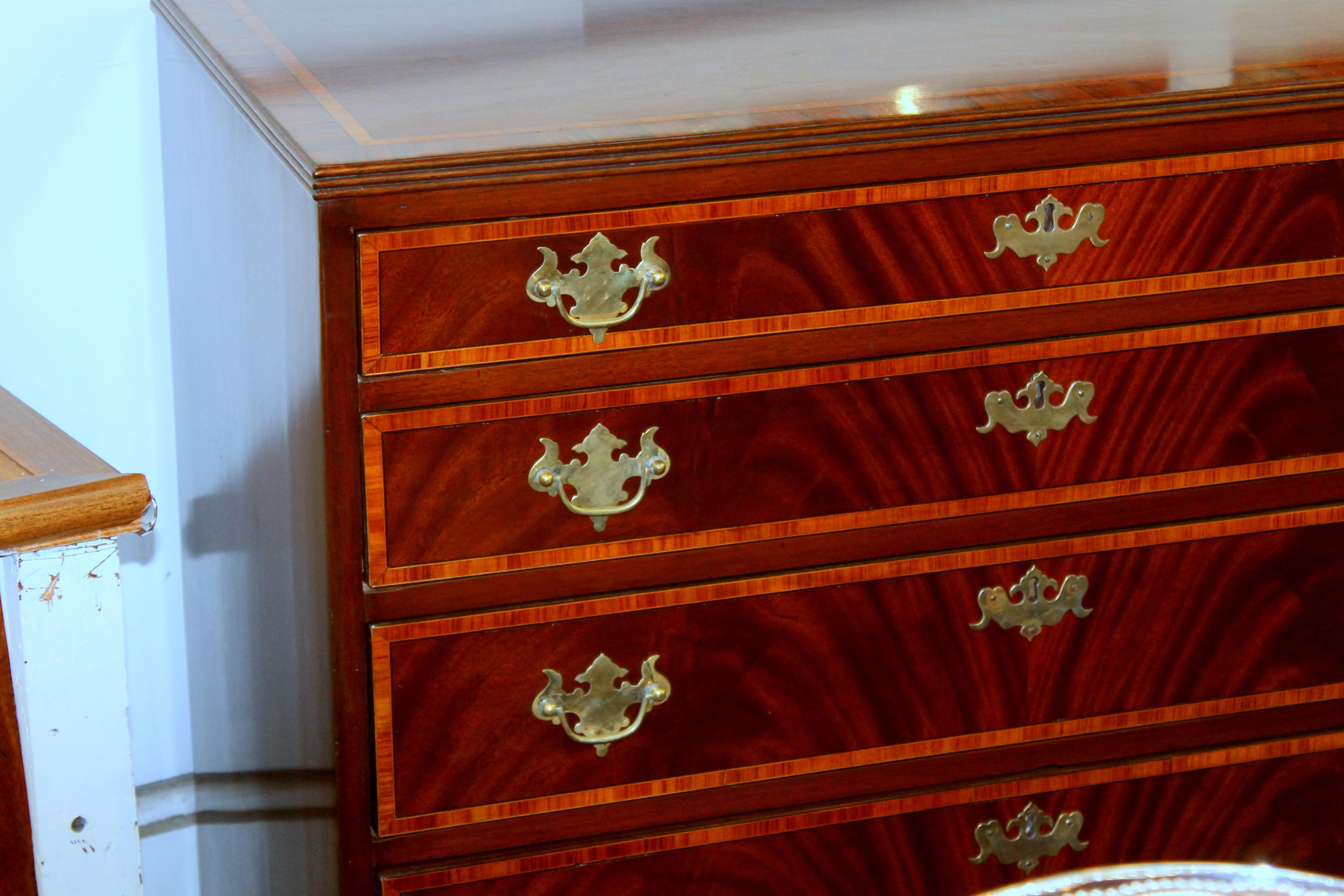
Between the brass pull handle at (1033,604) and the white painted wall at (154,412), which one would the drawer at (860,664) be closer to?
the brass pull handle at (1033,604)

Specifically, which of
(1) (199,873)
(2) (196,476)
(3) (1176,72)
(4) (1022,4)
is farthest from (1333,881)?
(1) (199,873)

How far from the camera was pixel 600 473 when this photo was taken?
1097 millimetres

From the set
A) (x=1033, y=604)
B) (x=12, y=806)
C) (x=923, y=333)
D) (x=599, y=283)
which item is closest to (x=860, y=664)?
(x=1033, y=604)

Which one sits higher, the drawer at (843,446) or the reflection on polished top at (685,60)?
the reflection on polished top at (685,60)

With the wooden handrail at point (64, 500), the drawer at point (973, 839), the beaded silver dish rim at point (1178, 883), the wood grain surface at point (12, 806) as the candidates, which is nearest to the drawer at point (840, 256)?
the wooden handrail at point (64, 500)

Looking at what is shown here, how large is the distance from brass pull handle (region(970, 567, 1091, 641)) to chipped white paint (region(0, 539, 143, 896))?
2.18 ft

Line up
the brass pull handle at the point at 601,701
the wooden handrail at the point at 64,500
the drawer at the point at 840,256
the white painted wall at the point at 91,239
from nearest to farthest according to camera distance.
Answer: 1. the wooden handrail at the point at 64,500
2. the drawer at the point at 840,256
3. the brass pull handle at the point at 601,701
4. the white painted wall at the point at 91,239

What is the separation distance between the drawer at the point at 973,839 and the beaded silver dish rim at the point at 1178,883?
59 cm

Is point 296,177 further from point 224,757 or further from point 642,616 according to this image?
point 224,757

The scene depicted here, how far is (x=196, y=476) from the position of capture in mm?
1466

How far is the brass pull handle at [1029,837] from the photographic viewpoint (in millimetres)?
1302

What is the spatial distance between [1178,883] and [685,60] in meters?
0.80

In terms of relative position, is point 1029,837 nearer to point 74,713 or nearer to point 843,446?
point 843,446

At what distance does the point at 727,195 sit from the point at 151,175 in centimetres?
67
